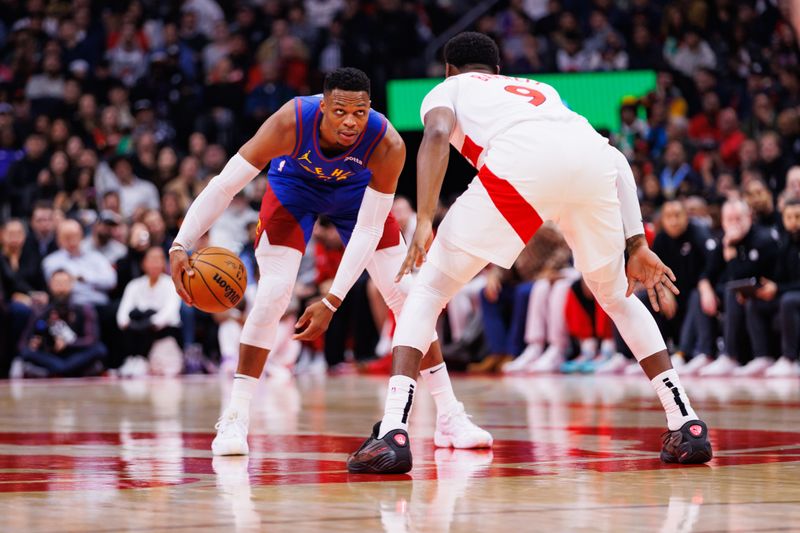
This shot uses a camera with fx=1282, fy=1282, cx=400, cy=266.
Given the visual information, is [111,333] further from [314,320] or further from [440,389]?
[314,320]

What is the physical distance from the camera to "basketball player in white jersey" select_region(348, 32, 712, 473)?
445 cm

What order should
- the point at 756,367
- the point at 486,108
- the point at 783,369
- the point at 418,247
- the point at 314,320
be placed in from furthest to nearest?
the point at 756,367
the point at 783,369
the point at 314,320
the point at 486,108
the point at 418,247

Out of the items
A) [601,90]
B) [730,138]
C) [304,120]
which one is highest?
[601,90]

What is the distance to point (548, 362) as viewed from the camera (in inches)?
503

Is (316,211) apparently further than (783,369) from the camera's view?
No

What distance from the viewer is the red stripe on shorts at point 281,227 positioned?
18.0 feet

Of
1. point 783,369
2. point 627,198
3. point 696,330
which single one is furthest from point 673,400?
point 696,330

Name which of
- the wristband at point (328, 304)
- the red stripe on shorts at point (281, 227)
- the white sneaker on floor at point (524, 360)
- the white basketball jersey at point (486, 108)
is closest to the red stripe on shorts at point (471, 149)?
the white basketball jersey at point (486, 108)

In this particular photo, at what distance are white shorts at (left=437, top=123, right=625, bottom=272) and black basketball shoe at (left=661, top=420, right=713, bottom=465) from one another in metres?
0.67

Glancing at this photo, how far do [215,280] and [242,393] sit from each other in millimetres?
505

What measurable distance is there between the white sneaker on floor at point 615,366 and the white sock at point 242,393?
7420mm

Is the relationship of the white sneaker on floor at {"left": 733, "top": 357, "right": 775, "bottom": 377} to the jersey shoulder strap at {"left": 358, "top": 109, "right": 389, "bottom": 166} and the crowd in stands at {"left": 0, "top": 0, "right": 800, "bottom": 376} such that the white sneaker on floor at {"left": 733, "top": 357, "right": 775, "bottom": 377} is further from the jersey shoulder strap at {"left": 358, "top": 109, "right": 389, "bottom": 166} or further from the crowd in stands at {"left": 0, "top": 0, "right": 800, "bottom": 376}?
the jersey shoulder strap at {"left": 358, "top": 109, "right": 389, "bottom": 166}

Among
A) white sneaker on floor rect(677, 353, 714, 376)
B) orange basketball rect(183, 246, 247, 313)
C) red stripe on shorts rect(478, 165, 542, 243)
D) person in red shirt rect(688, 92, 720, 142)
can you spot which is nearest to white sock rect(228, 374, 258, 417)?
orange basketball rect(183, 246, 247, 313)

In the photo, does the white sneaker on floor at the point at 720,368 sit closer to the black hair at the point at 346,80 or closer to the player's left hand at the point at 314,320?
the player's left hand at the point at 314,320
